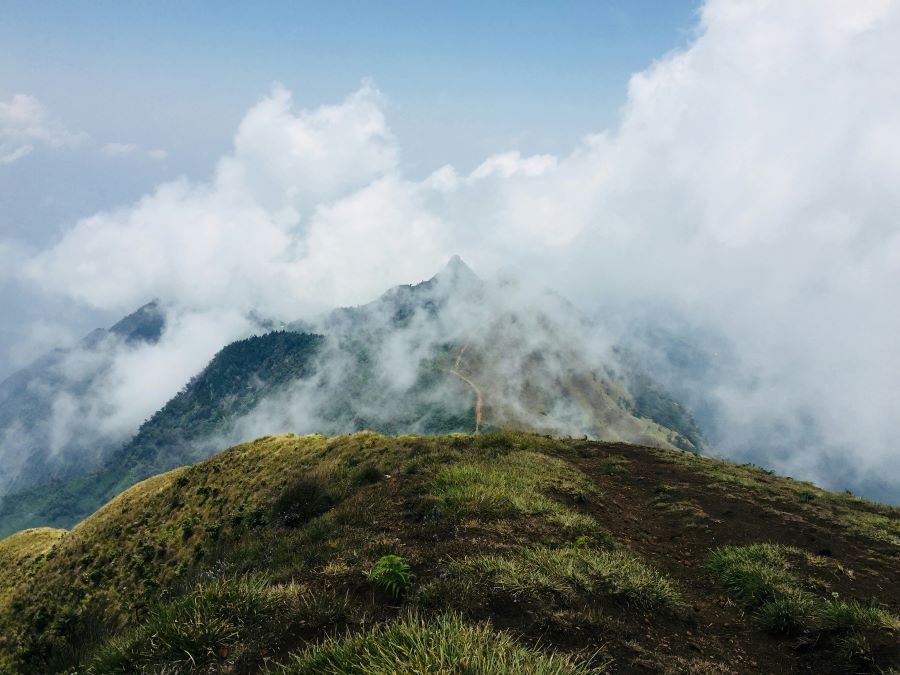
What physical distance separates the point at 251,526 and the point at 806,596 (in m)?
24.8

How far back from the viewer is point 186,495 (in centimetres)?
4153

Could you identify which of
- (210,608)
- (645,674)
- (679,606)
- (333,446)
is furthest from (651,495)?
(333,446)

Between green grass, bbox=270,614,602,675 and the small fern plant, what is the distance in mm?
2352

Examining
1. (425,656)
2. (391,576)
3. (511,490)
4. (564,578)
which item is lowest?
(425,656)

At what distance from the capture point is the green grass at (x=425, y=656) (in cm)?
468

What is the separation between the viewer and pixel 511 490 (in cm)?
1583

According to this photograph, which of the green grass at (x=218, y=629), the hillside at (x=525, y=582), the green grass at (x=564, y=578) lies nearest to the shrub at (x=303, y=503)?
the hillside at (x=525, y=582)

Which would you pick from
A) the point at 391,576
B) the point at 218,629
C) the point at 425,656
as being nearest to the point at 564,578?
the point at 391,576

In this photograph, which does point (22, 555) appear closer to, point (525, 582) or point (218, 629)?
point (218, 629)

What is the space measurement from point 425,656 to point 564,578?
5.17 metres

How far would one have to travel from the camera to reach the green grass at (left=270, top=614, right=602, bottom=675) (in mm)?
4680

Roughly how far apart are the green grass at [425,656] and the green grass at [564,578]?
93.6 inches

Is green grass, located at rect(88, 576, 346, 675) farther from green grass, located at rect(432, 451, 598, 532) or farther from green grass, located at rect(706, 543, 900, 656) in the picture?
green grass, located at rect(706, 543, 900, 656)

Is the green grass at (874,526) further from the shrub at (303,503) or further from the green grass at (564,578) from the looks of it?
the shrub at (303,503)
